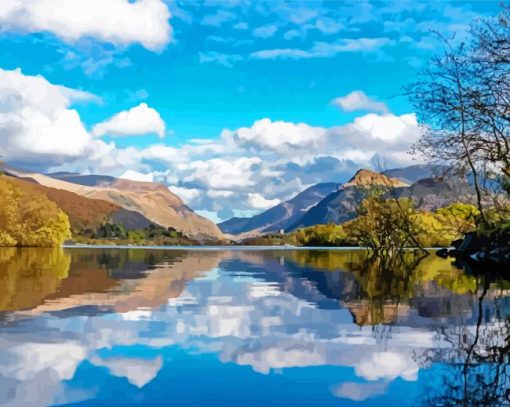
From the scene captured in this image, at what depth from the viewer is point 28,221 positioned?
117 meters

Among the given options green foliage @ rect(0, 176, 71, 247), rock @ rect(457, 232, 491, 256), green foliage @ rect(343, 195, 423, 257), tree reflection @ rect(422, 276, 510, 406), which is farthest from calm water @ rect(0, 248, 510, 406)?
green foliage @ rect(0, 176, 71, 247)

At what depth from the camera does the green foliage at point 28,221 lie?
111 metres

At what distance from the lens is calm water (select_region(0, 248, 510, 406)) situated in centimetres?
827

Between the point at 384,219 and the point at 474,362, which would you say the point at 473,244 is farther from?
the point at 474,362

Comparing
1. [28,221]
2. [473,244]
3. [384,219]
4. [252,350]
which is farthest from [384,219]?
[28,221]

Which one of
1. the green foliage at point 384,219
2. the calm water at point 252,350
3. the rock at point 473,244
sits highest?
the green foliage at point 384,219

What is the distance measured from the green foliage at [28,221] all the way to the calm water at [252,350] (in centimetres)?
9626

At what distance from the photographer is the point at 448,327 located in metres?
14.3

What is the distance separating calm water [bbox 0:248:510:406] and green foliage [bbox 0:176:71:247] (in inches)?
3790

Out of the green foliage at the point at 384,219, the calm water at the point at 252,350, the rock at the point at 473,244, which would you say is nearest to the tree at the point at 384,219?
the green foliage at the point at 384,219

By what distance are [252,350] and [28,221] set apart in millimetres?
113712

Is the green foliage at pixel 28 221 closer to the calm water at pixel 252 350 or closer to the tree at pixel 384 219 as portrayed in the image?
the tree at pixel 384 219

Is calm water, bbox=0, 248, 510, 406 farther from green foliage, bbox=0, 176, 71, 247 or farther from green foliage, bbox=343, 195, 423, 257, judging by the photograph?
green foliage, bbox=0, 176, 71, 247

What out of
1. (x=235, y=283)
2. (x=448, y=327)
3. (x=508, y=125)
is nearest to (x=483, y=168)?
(x=508, y=125)
